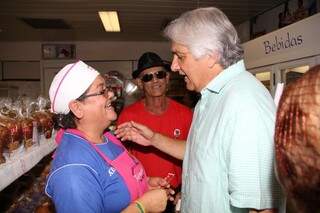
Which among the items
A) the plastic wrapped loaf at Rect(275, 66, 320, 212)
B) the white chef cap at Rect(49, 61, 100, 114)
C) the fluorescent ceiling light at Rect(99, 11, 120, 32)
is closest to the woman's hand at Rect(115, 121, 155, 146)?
the white chef cap at Rect(49, 61, 100, 114)

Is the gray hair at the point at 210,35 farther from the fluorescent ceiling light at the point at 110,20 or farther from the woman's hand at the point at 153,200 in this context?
the fluorescent ceiling light at the point at 110,20

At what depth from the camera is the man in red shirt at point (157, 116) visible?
2818 millimetres

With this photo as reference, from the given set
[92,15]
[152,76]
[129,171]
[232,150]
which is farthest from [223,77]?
[92,15]

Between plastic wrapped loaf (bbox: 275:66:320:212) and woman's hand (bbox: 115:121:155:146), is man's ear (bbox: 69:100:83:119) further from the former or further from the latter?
plastic wrapped loaf (bbox: 275:66:320:212)

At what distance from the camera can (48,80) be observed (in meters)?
7.49

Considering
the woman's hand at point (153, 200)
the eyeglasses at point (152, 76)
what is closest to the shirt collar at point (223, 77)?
the woman's hand at point (153, 200)

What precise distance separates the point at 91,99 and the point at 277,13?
13.7 ft

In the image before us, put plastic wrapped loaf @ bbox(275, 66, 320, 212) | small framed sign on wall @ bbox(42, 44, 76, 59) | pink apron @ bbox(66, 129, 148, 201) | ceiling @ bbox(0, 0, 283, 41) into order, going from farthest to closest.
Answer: small framed sign on wall @ bbox(42, 44, 76, 59), ceiling @ bbox(0, 0, 283, 41), pink apron @ bbox(66, 129, 148, 201), plastic wrapped loaf @ bbox(275, 66, 320, 212)

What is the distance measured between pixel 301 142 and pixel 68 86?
1381mm

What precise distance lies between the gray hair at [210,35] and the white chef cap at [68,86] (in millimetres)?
485

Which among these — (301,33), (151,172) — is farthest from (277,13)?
(151,172)

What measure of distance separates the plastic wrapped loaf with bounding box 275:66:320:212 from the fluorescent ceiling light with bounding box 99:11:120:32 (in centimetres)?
501

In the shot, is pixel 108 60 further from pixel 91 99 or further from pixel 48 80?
pixel 91 99

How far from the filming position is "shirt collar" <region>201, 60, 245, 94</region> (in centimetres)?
137
